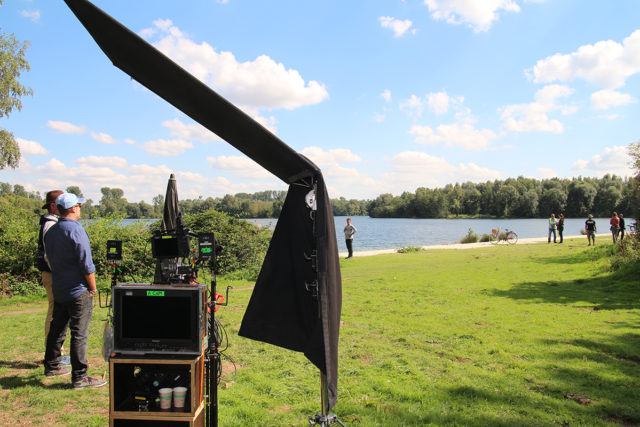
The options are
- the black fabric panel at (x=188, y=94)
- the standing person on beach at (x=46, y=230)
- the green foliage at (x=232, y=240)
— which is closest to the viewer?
the black fabric panel at (x=188, y=94)

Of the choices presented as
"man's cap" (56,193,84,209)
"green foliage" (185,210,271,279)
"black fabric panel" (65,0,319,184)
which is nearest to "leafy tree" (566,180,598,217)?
"green foliage" (185,210,271,279)

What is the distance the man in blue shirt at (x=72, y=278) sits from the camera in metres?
4.11

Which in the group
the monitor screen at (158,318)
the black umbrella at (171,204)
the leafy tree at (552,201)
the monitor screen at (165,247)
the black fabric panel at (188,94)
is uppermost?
the leafy tree at (552,201)

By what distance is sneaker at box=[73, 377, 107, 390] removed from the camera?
4.27 m

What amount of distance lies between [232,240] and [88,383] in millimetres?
9830

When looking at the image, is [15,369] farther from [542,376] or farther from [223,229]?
[223,229]

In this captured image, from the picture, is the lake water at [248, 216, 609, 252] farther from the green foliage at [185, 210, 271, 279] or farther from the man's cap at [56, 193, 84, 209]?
the man's cap at [56, 193, 84, 209]

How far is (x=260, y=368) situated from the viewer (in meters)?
4.94

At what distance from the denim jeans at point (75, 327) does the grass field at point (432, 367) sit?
256 mm

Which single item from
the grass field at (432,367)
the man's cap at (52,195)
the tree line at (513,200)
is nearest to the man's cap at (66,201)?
the man's cap at (52,195)

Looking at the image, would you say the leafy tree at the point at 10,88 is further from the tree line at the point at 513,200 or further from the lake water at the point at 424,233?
the tree line at the point at 513,200

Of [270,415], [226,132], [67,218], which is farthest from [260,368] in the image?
[226,132]

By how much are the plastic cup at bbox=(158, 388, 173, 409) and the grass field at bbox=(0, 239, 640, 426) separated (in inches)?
34.8

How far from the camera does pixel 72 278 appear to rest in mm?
4184
